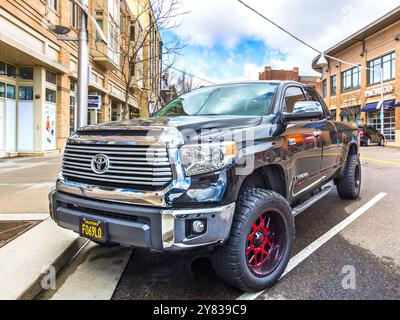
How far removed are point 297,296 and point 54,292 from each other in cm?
206

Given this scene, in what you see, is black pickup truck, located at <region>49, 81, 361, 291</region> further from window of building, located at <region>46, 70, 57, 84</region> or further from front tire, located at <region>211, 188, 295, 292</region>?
window of building, located at <region>46, 70, 57, 84</region>

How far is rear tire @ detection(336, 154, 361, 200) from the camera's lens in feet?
19.6

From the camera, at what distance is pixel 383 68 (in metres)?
29.3

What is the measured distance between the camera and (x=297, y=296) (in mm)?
2859

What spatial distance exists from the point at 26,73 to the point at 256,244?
45.4 feet

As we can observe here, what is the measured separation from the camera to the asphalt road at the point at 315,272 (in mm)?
2926

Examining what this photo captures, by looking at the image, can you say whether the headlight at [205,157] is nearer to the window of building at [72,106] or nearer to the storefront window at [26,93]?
the storefront window at [26,93]

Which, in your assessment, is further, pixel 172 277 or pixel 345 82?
pixel 345 82

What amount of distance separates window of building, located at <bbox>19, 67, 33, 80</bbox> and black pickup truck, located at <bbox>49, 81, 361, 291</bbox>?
1241 centimetres

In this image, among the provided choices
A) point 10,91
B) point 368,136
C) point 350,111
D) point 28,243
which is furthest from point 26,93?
point 350,111

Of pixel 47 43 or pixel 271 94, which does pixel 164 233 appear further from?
pixel 47 43

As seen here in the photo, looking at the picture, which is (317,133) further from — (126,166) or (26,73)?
(26,73)
